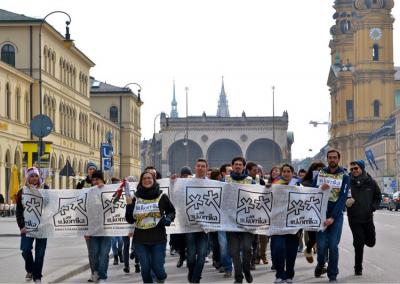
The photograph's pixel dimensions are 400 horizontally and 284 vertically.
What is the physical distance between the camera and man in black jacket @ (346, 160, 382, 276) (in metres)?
17.4

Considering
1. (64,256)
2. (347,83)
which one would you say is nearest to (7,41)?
(64,256)

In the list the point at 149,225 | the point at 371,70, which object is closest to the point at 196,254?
the point at 149,225

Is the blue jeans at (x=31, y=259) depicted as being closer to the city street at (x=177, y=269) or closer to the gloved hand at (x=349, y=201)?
the city street at (x=177, y=269)

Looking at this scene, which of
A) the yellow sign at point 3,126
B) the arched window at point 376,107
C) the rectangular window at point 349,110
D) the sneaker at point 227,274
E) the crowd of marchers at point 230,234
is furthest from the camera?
the rectangular window at point 349,110

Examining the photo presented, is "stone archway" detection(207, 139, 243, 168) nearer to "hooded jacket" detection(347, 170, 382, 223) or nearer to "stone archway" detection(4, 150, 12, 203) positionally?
"stone archway" detection(4, 150, 12, 203)

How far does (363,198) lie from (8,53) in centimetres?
5452

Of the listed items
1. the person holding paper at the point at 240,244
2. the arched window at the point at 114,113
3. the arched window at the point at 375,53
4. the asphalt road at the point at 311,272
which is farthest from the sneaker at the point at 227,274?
the arched window at the point at 375,53

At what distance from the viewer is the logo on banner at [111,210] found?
54.6 feet

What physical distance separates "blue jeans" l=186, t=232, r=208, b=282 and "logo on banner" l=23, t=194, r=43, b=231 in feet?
7.91

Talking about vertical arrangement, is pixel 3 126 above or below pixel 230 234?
above

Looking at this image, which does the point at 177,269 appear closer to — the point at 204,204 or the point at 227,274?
the point at 227,274

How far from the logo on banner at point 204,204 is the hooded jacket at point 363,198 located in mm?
2333

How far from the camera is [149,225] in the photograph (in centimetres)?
1389

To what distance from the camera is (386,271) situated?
18188mm
